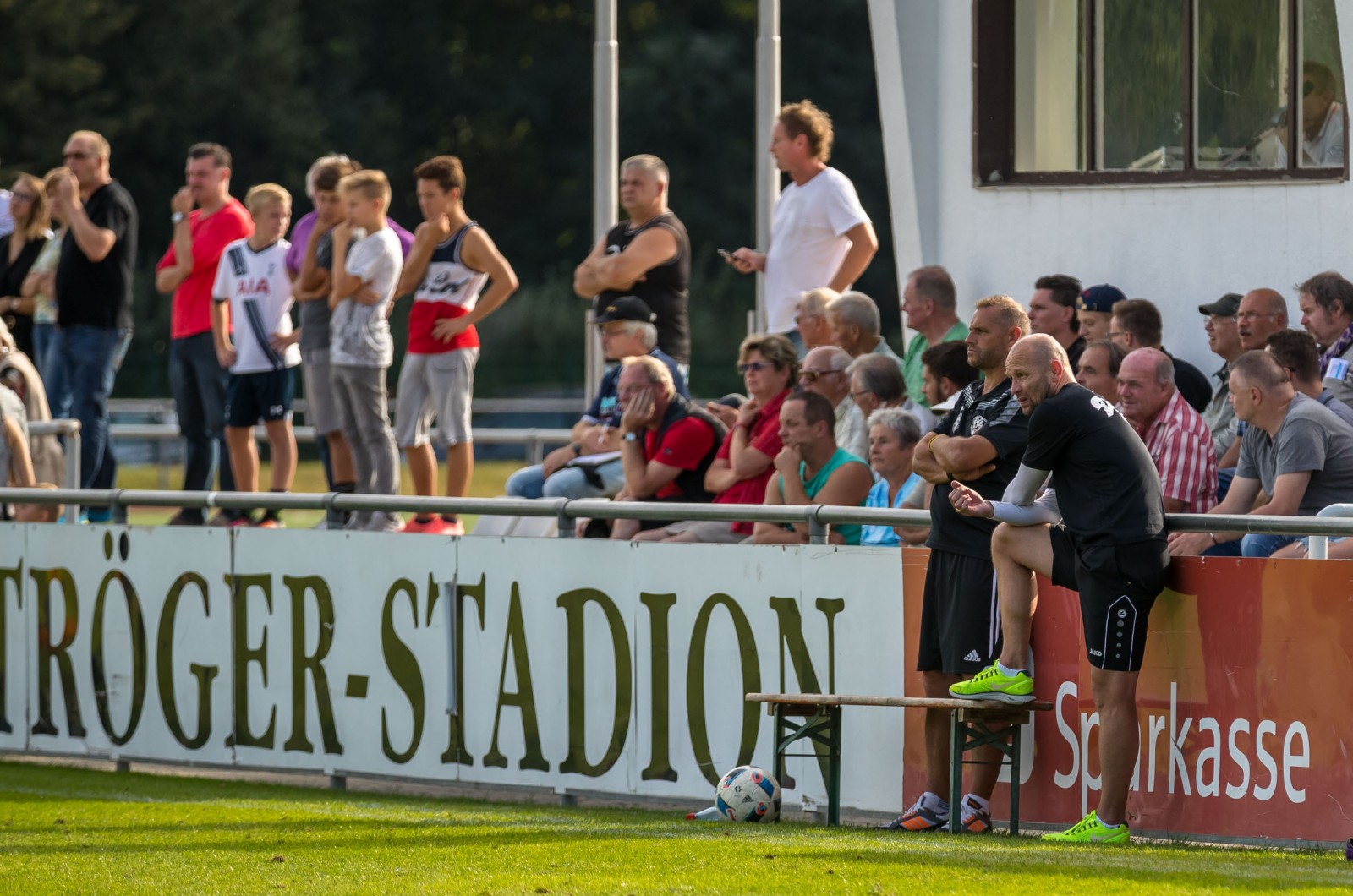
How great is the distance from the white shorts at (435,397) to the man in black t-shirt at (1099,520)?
5.03 m

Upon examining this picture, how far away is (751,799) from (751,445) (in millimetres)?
1966

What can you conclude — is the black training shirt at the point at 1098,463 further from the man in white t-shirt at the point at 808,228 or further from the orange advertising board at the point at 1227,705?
the man in white t-shirt at the point at 808,228


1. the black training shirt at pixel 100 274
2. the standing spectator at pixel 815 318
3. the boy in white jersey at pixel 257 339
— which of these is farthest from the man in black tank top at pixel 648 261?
the black training shirt at pixel 100 274

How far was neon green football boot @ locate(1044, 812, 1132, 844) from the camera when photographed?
7.97 m

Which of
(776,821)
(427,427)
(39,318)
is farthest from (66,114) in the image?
(776,821)

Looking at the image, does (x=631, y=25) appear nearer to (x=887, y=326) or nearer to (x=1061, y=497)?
(x=887, y=326)

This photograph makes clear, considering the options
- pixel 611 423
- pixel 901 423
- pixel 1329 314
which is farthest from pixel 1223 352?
pixel 611 423

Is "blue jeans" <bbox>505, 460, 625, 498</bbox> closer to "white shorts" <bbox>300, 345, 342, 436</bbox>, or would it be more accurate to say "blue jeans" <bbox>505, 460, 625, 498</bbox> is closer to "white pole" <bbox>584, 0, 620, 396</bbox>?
"white shorts" <bbox>300, 345, 342, 436</bbox>

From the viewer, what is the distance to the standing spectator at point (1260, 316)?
31.0ft

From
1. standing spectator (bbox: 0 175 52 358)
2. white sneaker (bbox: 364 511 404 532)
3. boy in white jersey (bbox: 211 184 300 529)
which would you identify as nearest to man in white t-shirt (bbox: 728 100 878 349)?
white sneaker (bbox: 364 511 404 532)

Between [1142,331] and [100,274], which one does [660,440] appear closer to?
[1142,331]

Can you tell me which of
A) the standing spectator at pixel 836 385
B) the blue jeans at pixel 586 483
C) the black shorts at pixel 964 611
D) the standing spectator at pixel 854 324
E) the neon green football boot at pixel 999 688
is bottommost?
the neon green football boot at pixel 999 688

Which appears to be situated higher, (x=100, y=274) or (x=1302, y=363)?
(x=100, y=274)

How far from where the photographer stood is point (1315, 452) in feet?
26.9
